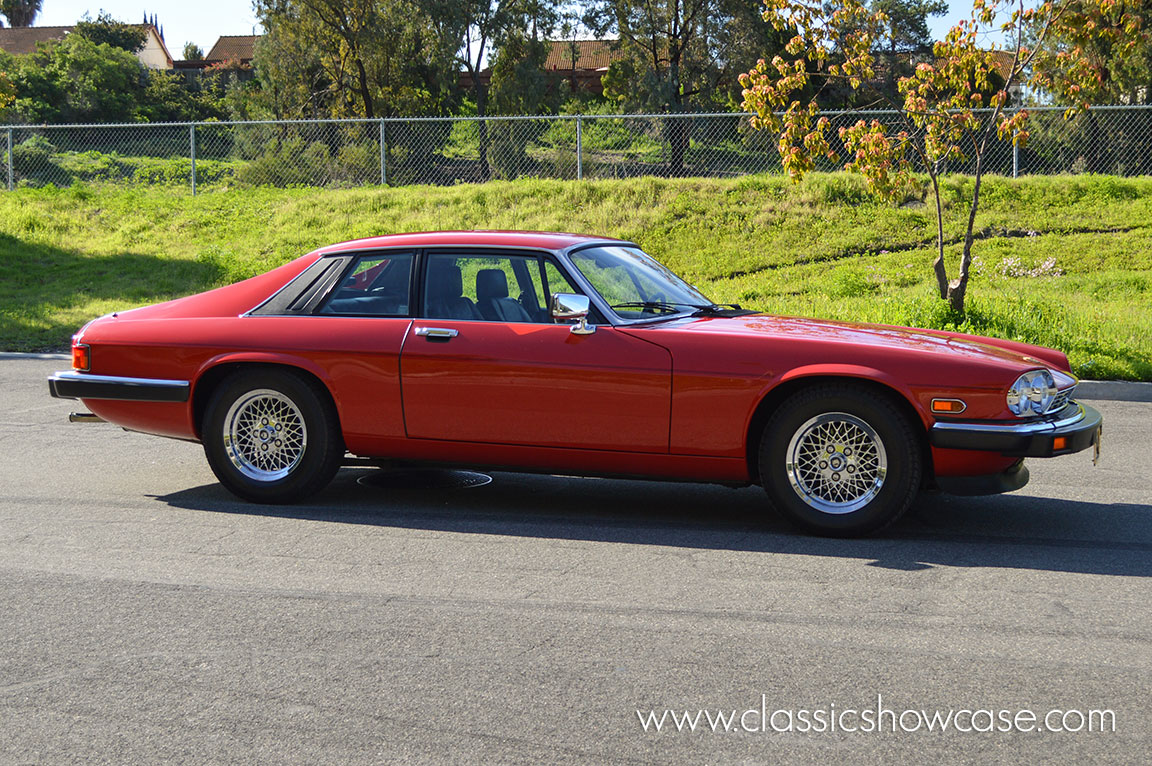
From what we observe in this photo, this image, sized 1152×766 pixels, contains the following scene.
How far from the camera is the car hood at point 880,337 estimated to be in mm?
5469

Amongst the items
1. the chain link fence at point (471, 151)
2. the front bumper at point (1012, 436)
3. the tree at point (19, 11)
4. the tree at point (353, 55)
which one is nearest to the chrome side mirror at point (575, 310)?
the front bumper at point (1012, 436)

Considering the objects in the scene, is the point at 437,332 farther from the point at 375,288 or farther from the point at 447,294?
the point at 375,288

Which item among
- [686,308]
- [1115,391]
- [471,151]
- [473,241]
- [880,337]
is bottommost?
[1115,391]

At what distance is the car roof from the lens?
20.0 feet

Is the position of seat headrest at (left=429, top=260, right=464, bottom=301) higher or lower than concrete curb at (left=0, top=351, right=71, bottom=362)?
higher

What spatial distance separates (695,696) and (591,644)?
0.57 meters

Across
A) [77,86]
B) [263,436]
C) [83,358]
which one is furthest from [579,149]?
[77,86]

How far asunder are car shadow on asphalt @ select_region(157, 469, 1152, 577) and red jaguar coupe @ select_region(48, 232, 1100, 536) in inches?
9.0

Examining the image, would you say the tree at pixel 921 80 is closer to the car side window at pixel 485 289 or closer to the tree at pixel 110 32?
the car side window at pixel 485 289

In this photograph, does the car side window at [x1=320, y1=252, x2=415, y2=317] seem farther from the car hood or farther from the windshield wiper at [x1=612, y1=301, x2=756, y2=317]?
the car hood

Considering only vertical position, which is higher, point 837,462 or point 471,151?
point 471,151

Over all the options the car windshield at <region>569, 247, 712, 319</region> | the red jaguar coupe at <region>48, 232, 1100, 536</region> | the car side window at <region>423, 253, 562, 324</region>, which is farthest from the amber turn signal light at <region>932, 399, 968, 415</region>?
the car side window at <region>423, 253, 562, 324</region>

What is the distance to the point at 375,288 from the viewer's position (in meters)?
6.25

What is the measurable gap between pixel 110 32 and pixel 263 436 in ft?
226
